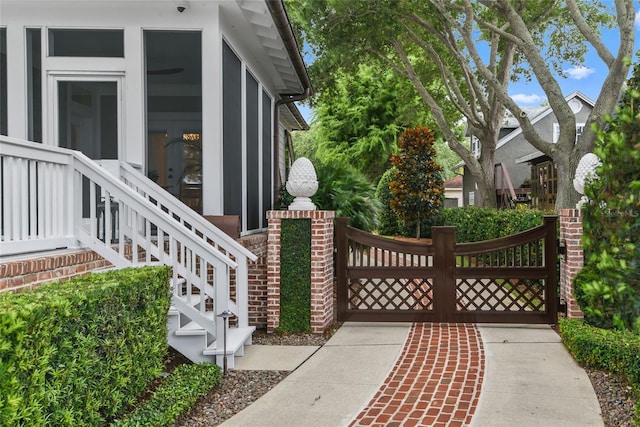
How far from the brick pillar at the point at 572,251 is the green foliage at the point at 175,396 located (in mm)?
4253

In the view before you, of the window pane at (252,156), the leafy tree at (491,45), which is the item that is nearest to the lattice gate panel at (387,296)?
the window pane at (252,156)

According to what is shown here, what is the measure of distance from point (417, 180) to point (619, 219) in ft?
49.1

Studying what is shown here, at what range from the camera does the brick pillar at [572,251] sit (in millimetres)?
6656

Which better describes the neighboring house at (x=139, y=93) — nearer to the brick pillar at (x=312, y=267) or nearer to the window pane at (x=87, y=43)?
the window pane at (x=87, y=43)

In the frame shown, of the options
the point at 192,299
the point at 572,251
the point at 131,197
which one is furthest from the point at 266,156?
the point at 572,251

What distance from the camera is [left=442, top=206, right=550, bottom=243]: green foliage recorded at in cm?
1077

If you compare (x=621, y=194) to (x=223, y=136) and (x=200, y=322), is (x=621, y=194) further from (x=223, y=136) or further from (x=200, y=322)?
(x=223, y=136)

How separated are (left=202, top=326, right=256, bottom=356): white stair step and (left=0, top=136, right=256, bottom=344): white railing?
10 centimetres

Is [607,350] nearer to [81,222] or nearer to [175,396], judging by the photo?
[175,396]

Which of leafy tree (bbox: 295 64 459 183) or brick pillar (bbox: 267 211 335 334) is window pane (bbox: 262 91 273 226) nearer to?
brick pillar (bbox: 267 211 335 334)

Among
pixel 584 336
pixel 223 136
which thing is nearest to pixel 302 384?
pixel 584 336

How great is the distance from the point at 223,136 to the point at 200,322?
271cm

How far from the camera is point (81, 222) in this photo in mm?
5293

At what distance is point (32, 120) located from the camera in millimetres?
6832
